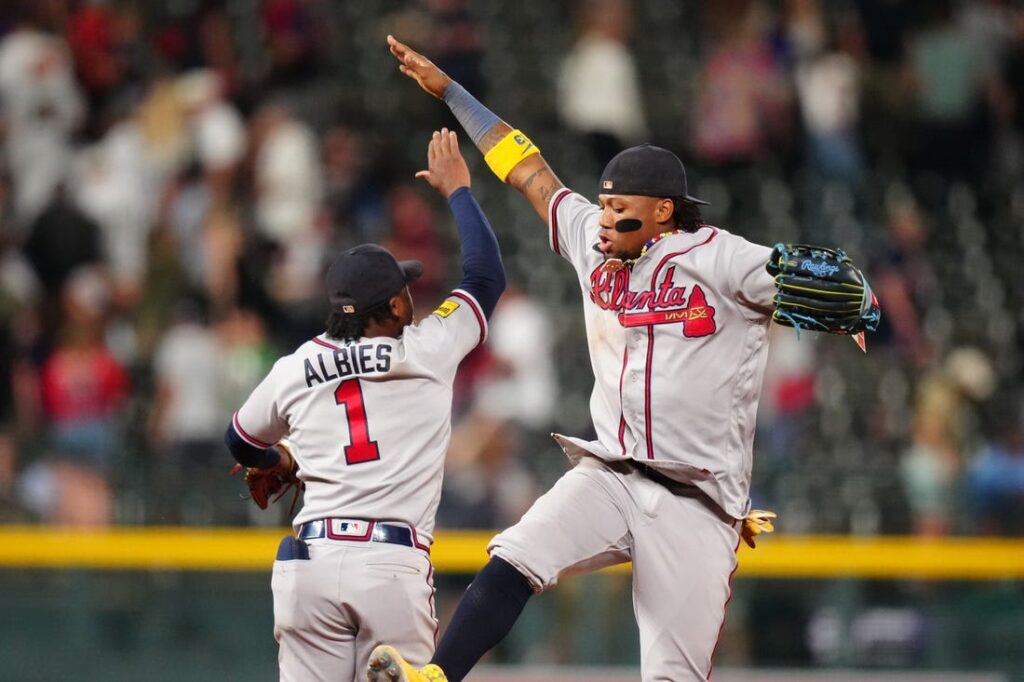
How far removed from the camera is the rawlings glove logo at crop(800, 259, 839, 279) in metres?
4.80

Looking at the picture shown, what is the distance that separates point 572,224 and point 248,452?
124cm

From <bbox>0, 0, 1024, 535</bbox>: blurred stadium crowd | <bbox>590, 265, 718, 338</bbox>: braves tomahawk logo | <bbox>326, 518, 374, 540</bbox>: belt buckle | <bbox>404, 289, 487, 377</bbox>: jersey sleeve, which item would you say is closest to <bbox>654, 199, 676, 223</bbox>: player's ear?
<bbox>590, 265, 718, 338</bbox>: braves tomahawk logo

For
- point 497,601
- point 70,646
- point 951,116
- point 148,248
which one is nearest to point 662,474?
point 497,601

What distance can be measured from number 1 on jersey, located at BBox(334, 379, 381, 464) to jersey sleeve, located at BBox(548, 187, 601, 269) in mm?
810

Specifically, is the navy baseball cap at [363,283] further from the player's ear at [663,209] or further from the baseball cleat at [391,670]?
the baseball cleat at [391,670]

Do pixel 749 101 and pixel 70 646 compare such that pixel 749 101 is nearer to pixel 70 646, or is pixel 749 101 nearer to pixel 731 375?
pixel 70 646

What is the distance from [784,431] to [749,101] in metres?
2.68

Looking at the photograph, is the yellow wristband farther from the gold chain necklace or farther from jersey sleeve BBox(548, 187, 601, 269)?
the gold chain necklace

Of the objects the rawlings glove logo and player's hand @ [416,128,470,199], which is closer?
the rawlings glove logo

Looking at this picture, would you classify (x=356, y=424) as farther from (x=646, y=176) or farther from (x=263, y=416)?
(x=646, y=176)

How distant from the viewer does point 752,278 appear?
4977mm

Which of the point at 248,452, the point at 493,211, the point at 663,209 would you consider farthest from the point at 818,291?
the point at 493,211

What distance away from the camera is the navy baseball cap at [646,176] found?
16.9ft

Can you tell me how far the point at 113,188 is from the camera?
10953 mm
